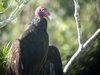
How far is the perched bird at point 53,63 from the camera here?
6930mm

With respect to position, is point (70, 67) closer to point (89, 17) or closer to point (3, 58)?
point (3, 58)

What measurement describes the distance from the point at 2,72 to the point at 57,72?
87 cm

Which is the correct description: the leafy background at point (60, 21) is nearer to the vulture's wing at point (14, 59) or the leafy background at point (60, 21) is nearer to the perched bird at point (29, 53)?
the perched bird at point (29, 53)

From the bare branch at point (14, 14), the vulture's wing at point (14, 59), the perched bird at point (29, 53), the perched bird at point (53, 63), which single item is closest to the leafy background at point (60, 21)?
the perched bird at point (53, 63)

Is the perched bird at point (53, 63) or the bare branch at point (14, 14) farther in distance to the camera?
the perched bird at point (53, 63)

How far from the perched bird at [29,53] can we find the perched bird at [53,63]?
30cm

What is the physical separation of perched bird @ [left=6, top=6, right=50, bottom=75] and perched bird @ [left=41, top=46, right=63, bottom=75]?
0.30 m

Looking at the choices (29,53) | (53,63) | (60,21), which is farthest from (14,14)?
(60,21)

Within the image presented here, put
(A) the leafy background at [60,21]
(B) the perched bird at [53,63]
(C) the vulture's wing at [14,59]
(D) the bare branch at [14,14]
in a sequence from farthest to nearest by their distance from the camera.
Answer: (A) the leafy background at [60,21]
(B) the perched bird at [53,63]
(C) the vulture's wing at [14,59]
(D) the bare branch at [14,14]

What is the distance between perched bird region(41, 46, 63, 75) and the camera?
273 inches

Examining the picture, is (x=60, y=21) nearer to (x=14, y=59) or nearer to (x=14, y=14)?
(x=14, y=59)

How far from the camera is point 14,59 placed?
6.50 meters

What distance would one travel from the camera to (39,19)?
680 cm

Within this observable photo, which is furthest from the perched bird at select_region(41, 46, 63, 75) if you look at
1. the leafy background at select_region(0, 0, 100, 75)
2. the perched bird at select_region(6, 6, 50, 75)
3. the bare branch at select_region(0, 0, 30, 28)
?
the leafy background at select_region(0, 0, 100, 75)
